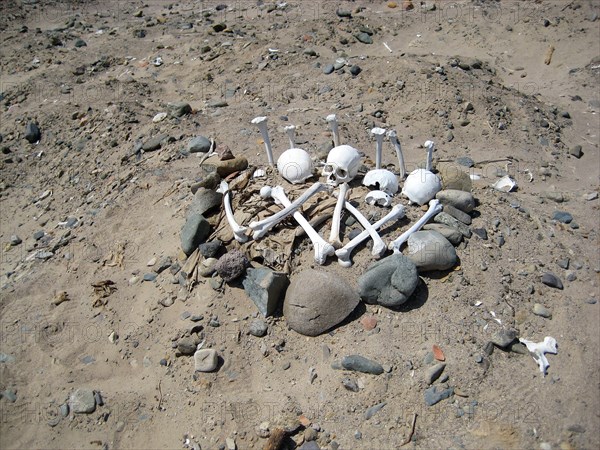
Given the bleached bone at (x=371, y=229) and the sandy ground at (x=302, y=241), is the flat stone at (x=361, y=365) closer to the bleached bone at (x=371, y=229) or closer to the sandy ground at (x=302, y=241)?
the sandy ground at (x=302, y=241)

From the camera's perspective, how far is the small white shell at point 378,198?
4227 mm

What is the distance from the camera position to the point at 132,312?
4.19 meters

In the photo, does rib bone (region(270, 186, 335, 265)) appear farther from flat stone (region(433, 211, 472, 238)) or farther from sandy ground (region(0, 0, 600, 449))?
flat stone (region(433, 211, 472, 238))

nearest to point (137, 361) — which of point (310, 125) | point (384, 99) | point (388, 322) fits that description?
point (388, 322)

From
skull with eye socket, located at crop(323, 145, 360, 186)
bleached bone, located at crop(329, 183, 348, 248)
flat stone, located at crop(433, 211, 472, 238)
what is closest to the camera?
bleached bone, located at crop(329, 183, 348, 248)

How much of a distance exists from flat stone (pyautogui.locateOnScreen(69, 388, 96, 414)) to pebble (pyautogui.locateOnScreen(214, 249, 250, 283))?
1.31 metres

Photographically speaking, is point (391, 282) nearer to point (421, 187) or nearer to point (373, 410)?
point (373, 410)

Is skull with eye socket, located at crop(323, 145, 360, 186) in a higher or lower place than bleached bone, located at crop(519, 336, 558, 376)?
higher

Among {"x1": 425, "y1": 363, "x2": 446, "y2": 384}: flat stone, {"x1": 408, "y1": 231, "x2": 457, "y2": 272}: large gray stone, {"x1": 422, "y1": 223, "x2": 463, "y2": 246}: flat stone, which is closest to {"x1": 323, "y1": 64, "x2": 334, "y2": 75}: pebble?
{"x1": 422, "y1": 223, "x2": 463, "y2": 246}: flat stone

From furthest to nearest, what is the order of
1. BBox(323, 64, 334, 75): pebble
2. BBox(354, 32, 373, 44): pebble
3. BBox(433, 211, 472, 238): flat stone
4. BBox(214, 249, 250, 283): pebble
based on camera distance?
BBox(354, 32, 373, 44): pebble → BBox(323, 64, 334, 75): pebble → BBox(433, 211, 472, 238): flat stone → BBox(214, 249, 250, 283): pebble

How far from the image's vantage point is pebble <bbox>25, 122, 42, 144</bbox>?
7.21 meters

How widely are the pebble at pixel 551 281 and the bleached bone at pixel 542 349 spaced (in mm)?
543

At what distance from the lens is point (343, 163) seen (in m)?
4.25

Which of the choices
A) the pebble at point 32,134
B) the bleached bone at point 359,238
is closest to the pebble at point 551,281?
the bleached bone at point 359,238
